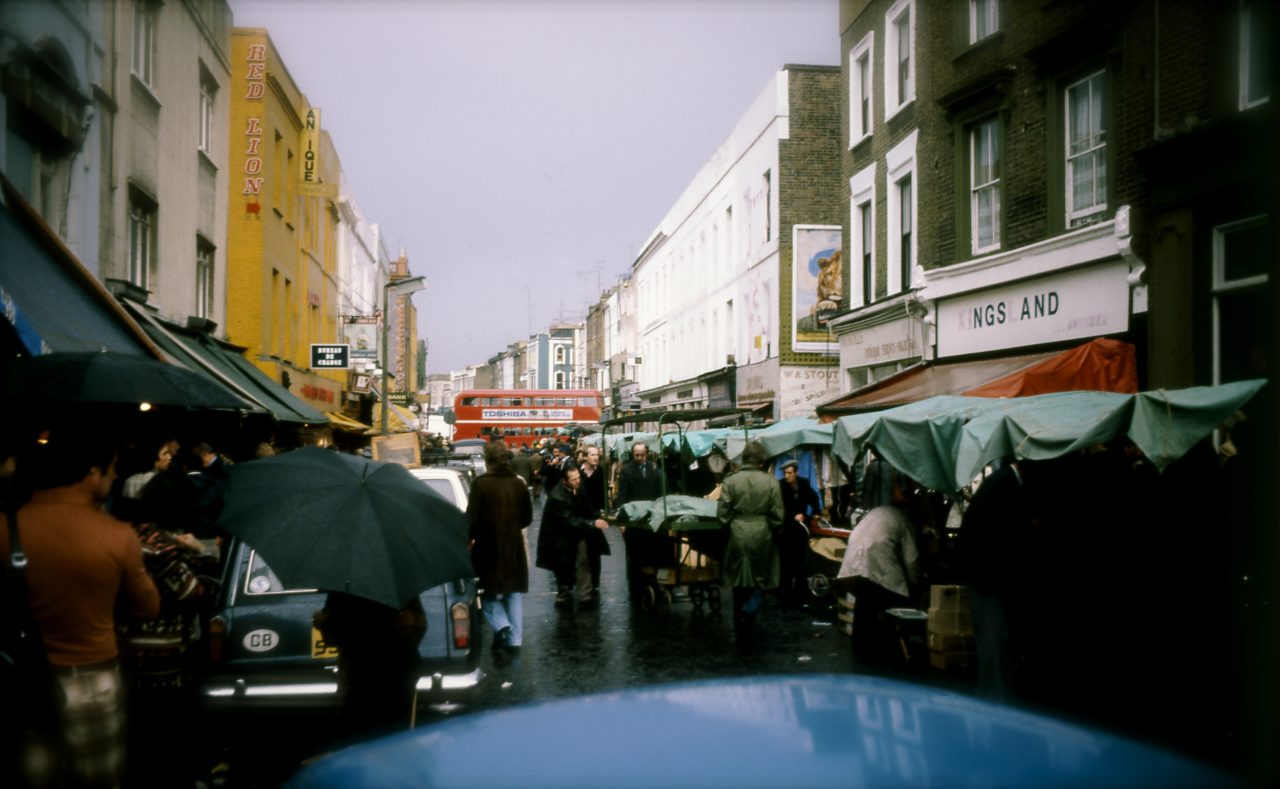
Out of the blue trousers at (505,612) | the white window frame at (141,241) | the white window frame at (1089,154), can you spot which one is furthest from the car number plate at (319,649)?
the white window frame at (1089,154)

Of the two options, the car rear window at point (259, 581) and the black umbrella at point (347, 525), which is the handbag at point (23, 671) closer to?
the black umbrella at point (347, 525)

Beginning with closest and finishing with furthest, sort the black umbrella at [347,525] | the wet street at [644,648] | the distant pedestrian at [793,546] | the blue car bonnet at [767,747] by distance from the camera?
1. the blue car bonnet at [767,747]
2. the black umbrella at [347,525]
3. the wet street at [644,648]
4. the distant pedestrian at [793,546]

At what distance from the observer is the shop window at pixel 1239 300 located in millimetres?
11711

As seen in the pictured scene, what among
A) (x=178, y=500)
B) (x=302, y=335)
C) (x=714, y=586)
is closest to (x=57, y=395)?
(x=178, y=500)

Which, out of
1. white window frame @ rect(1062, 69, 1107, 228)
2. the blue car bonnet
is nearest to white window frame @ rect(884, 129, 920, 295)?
white window frame @ rect(1062, 69, 1107, 228)

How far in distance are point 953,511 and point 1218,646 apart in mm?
8246

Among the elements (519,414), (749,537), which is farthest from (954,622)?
(519,414)

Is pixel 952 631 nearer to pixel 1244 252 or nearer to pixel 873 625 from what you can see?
pixel 873 625

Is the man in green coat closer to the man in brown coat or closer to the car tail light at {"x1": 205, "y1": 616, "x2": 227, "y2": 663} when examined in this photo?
the man in brown coat

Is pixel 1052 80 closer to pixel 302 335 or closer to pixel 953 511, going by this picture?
pixel 953 511

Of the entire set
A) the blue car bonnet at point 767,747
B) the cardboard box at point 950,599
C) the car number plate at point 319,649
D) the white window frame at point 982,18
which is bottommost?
the cardboard box at point 950,599

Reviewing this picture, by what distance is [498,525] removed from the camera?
375 inches

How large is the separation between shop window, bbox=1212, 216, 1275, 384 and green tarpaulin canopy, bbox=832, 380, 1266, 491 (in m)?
3.99

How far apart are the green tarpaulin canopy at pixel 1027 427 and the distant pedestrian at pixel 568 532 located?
11.6ft
